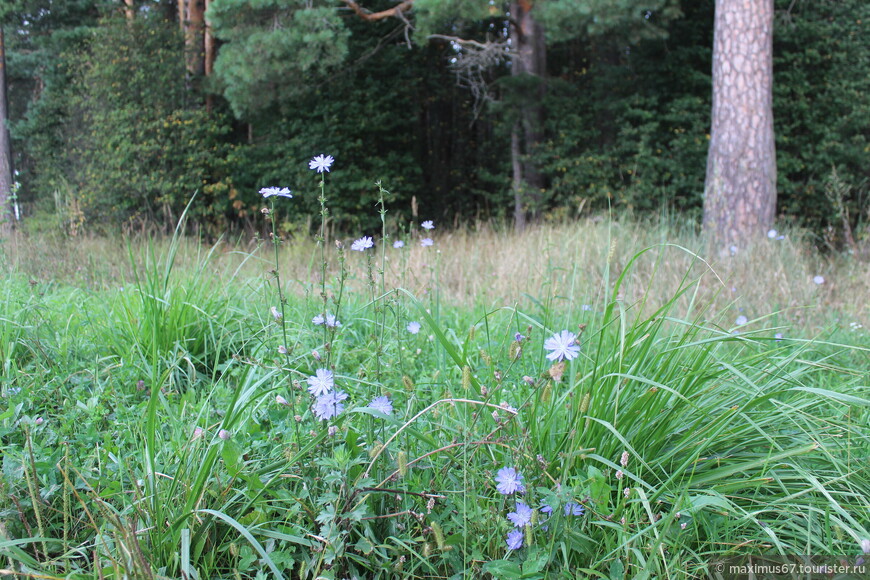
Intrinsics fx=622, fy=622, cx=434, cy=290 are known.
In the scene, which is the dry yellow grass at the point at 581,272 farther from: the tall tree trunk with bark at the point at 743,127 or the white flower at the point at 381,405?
the white flower at the point at 381,405

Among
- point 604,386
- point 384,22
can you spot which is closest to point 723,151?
point 604,386

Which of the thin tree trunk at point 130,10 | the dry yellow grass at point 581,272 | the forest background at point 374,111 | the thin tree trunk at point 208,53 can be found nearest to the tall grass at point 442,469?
the dry yellow grass at point 581,272

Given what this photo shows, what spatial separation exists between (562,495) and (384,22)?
12127 millimetres

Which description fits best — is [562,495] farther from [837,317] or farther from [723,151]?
[723,151]

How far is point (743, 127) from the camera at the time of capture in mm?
6234

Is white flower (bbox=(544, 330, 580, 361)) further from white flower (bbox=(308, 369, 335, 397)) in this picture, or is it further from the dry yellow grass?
the dry yellow grass

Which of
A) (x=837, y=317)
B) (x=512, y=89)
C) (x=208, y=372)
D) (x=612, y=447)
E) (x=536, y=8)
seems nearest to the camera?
(x=612, y=447)

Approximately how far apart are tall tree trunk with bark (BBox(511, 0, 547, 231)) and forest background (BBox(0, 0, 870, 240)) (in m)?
0.14

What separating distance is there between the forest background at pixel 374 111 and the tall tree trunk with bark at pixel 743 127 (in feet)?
4.31

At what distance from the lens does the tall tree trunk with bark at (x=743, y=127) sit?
609 cm

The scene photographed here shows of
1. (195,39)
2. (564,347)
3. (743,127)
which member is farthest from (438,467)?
(195,39)

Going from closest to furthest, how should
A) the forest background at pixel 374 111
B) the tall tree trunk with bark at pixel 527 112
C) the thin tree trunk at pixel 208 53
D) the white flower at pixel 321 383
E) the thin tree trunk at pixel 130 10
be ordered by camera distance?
the white flower at pixel 321 383
the forest background at pixel 374 111
the tall tree trunk with bark at pixel 527 112
the thin tree trunk at pixel 208 53
the thin tree trunk at pixel 130 10

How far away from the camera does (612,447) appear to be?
4.94ft

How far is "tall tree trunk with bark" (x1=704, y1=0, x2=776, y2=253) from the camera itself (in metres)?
6.09
